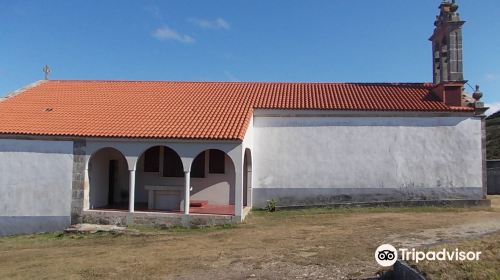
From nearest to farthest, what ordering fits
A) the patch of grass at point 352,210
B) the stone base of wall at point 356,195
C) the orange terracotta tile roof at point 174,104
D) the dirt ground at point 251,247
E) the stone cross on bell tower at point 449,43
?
1. the dirt ground at point 251,247
2. the orange terracotta tile roof at point 174,104
3. the patch of grass at point 352,210
4. the stone base of wall at point 356,195
5. the stone cross on bell tower at point 449,43

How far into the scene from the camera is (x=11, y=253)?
36.2 feet

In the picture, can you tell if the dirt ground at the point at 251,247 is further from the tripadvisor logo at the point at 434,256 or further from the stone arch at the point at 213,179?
the stone arch at the point at 213,179

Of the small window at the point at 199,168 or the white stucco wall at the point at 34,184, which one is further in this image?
the small window at the point at 199,168

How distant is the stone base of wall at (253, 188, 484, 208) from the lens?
53.5ft

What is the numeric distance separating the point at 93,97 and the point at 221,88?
5615 millimetres

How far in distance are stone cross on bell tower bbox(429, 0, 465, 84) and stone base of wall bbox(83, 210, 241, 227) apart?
1077 cm

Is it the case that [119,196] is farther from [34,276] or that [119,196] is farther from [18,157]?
[34,276]

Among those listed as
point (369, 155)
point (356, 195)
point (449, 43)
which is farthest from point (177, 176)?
point (449, 43)

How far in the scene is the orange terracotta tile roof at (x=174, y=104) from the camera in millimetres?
14625

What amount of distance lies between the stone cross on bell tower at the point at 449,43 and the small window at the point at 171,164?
11146 mm

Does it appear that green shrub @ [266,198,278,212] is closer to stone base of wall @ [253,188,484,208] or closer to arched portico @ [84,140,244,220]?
stone base of wall @ [253,188,484,208]

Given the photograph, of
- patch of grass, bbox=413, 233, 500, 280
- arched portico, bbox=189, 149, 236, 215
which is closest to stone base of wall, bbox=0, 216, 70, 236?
arched portico, bbox=189, 149, 236, 215

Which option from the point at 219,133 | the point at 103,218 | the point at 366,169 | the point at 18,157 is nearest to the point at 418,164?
the point at 366,169

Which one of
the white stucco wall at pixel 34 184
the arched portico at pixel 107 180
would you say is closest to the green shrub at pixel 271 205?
the arched portico at pixel 107 180
